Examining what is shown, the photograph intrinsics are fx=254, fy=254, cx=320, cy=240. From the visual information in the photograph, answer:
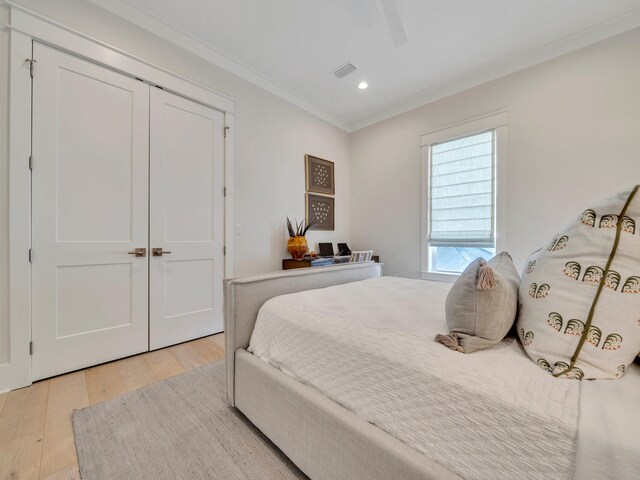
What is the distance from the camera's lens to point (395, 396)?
30.6 inches

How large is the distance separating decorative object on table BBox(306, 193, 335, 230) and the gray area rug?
239cm

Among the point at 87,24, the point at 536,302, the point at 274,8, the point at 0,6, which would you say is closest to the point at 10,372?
the point at 0,6

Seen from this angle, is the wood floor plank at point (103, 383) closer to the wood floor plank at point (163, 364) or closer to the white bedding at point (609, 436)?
the wood floor plank at point (163, 364)

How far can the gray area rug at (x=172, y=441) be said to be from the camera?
1058 millimetres

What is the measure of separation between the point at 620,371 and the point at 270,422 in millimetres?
1198

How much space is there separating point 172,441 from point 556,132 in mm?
3675

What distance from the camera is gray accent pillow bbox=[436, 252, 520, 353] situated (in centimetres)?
80

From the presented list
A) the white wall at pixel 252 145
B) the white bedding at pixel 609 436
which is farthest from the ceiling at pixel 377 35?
the white bedding at pixel 609 436

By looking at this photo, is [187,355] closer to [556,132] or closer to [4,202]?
[4,202]

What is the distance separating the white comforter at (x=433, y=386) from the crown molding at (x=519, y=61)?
284cm

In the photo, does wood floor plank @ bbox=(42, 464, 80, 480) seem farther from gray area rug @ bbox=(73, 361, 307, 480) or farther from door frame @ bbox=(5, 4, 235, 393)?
door frame @ bbox=(5, 4, 235, 393)

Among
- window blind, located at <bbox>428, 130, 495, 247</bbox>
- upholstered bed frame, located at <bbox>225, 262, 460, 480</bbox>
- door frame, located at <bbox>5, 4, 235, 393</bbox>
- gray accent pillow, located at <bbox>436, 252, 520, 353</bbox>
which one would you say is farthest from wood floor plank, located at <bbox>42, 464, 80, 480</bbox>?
window blind, located at <bbox>428, 130, 495, 247</bbox>

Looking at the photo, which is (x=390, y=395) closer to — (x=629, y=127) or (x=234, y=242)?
(x=234, y=242)

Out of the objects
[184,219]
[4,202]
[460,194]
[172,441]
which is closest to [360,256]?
[460,194]
